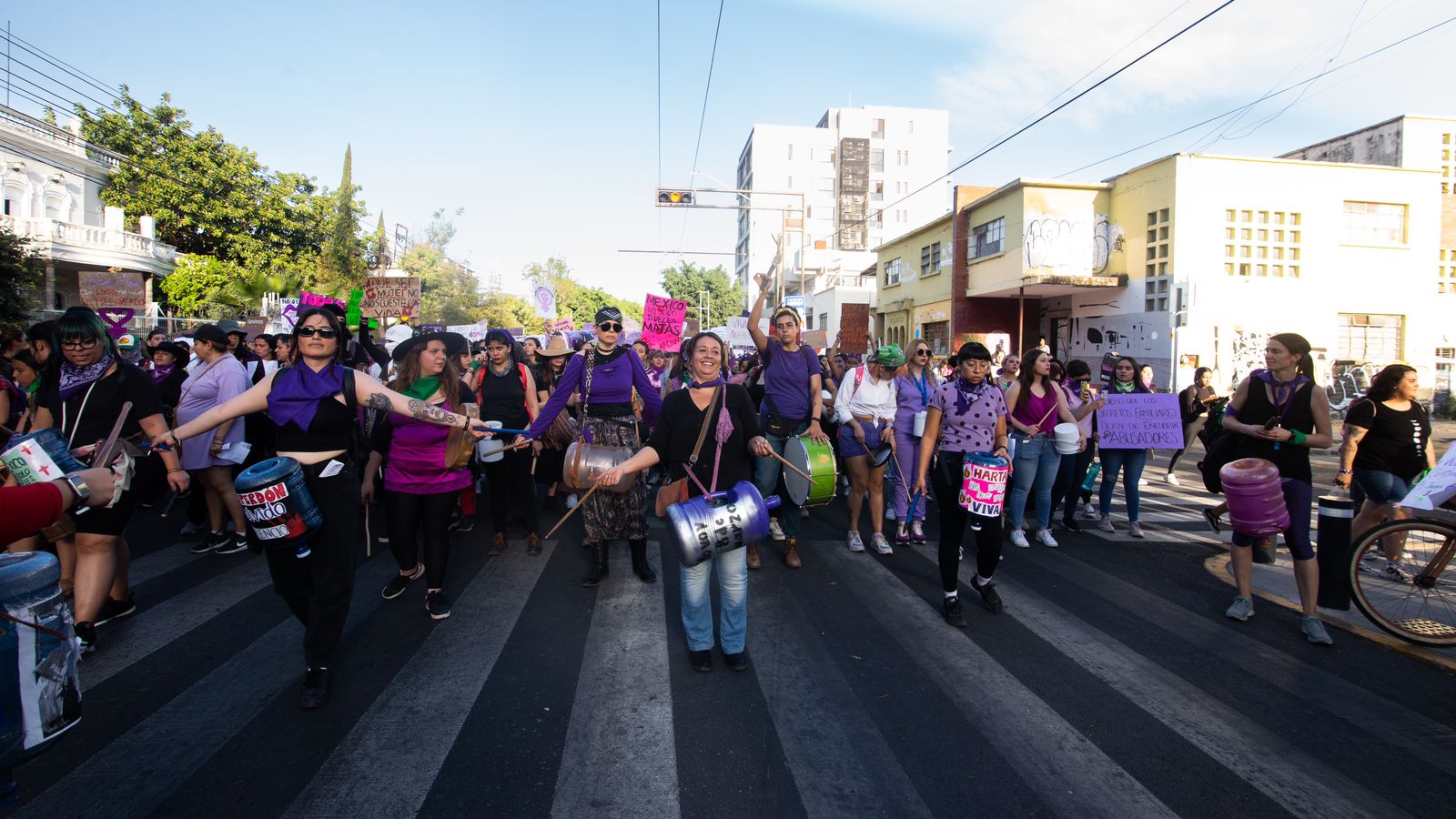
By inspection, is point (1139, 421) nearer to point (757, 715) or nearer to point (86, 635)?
point (757, 715)

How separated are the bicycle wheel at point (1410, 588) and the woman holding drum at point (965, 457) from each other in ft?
7.85

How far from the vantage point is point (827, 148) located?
81000 millimetres

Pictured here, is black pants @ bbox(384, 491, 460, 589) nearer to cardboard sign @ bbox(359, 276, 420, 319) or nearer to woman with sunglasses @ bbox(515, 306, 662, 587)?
woman with sunglasses @ bbox(515, 306, 662, 587)

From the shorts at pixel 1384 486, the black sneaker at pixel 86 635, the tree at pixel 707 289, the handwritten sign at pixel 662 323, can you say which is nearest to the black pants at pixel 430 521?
the black sneaker at pixel 86 635

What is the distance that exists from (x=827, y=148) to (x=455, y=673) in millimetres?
83548

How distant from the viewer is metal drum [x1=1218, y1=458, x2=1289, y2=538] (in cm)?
480

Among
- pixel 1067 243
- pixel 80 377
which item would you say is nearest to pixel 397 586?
pixel 80 377

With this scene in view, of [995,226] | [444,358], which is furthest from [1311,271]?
[444,358]

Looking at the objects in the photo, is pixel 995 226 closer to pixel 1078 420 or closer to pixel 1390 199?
pixel 1390 199

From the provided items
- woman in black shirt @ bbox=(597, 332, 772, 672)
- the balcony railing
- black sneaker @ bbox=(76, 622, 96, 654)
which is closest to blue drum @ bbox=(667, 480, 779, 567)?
woman in black shirt @ bbox=(597, 332, 772, 672)

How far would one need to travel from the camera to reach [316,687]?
3756 millimetres

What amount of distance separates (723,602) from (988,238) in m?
23.9

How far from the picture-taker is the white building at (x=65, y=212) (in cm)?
2553

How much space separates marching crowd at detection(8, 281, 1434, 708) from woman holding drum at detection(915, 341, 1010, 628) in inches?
0.6
